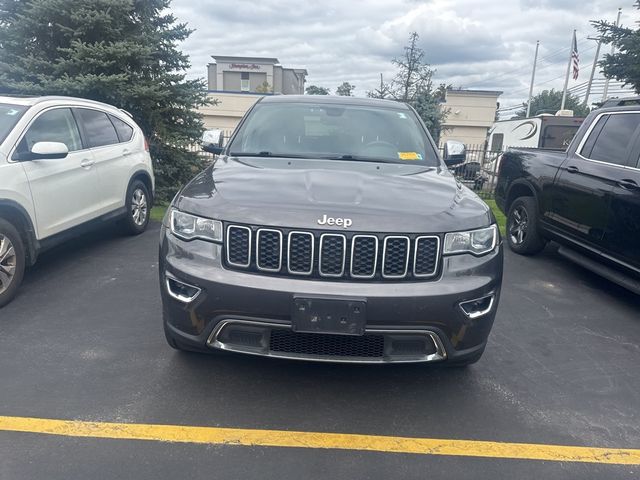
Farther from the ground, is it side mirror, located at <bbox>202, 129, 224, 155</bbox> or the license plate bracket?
side mirror, located at <bbox>202, 129, 224, 155</bbox>

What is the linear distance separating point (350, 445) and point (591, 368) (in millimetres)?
2058

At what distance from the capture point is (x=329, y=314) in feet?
8.78

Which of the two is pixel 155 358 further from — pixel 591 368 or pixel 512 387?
pixel 591 368

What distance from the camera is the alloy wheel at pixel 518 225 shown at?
21.8 feet

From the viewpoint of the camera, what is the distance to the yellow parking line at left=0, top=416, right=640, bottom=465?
107 inches

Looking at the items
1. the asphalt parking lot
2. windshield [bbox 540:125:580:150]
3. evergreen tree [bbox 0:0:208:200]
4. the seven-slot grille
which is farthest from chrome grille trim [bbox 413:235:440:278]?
windshield [bbox 540:125:580:150]

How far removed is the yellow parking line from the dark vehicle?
432mm

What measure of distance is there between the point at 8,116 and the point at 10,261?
4.45 feet

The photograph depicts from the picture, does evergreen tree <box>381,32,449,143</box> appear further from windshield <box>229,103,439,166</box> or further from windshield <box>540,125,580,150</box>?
windshield <box>229,103,439,166</box>

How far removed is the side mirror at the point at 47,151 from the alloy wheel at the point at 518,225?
17.6ft

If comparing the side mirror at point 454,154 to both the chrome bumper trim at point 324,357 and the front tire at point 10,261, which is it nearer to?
the chrome bumper trim at point 324,357

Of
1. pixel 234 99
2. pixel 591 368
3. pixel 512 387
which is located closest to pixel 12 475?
pixel 512 387

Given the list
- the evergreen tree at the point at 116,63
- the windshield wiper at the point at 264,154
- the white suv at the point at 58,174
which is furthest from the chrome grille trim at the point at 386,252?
the evergreen tree at the point at 116,63

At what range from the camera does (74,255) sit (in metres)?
5.96
